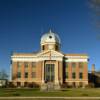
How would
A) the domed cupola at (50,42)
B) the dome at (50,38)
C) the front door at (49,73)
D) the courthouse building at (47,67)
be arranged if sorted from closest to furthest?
the front door at (49,73) < the courthouse building at (47,67) < the domed cupola at (50,42) < the dome at (50,38)

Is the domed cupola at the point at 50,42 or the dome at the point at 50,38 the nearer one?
the domed cupola at the point at 50,42

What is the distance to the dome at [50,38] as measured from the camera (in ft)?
317

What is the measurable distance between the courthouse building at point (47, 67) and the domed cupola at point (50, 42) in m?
4.55

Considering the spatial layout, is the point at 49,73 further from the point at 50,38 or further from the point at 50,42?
the point at 50,38

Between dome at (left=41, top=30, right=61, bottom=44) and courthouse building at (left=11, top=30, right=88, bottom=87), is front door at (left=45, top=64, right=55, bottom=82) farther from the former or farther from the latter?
dome at (left=41, top=30, right=61, bottom=44)

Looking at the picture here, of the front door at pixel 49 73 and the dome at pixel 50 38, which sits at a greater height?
the dome at pixel 50 38

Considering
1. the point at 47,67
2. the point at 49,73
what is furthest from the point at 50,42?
the point at 49,73

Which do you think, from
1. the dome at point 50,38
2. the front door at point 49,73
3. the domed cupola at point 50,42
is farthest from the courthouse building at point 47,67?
the dome at point 50,38

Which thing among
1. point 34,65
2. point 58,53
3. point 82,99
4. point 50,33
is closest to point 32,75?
point 34,65

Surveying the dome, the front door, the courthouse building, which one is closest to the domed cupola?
the dome

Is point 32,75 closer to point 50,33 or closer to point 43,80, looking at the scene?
point 43,80

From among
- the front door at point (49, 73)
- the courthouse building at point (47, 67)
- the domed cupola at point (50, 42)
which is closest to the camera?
the front door at point (49, 73)

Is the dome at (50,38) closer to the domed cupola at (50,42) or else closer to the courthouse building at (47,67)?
the domed cupola at (50,42)

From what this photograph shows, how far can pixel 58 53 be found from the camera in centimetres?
8888
